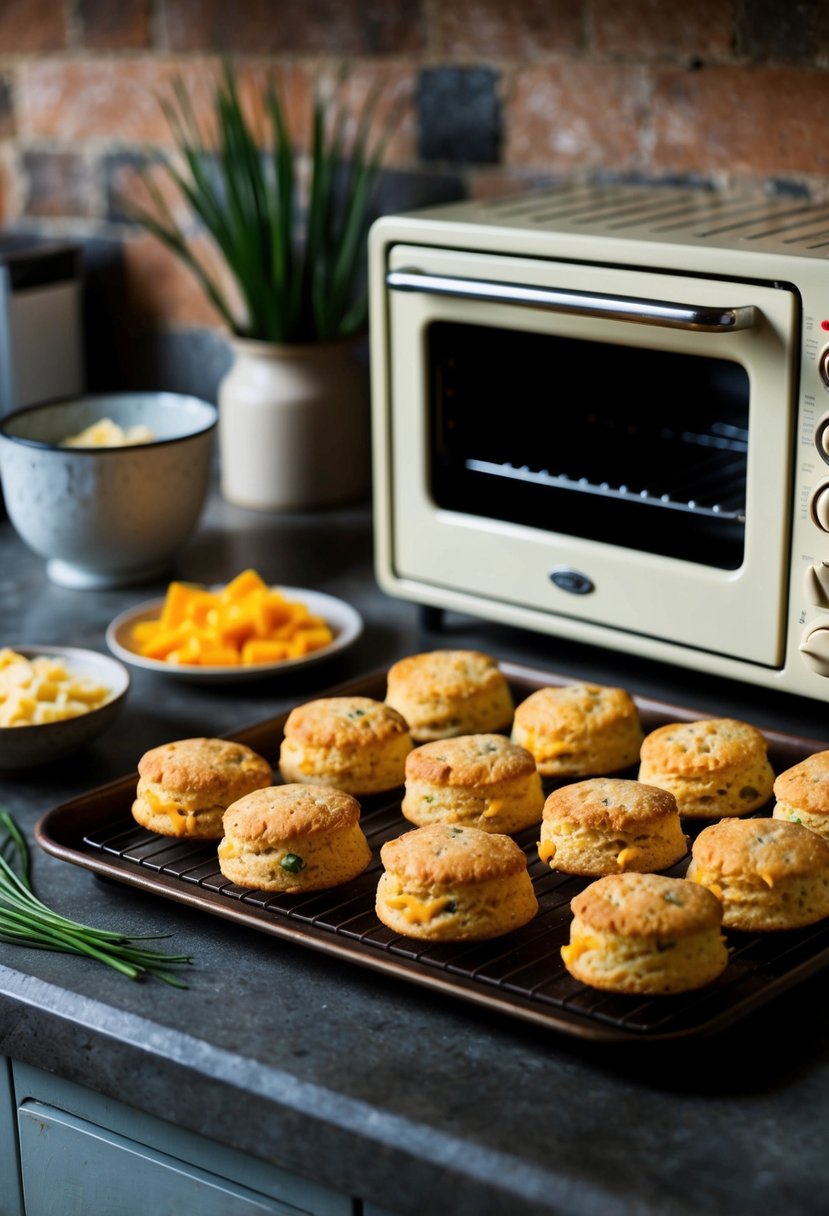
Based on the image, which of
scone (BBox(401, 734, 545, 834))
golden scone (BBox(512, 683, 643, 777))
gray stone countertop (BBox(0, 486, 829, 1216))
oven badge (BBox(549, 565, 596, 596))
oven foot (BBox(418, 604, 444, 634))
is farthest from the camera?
oven foot (BBox(418, 604, 444, 634))

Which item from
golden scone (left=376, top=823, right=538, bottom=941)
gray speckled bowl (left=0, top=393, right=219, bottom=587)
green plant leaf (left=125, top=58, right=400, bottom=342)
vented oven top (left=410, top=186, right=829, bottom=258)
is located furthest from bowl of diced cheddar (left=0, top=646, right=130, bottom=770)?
green plant leaf (left=125, top=58, right=400, bottom=342)

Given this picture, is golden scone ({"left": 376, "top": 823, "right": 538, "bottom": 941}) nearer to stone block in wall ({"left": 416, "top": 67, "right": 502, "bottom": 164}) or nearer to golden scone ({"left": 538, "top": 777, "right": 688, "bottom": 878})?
golden scone ({"left": 538, "top": 777, "right": 688, "bottom": 878})

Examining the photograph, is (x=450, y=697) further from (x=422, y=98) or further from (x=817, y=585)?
(x=422, y=98)

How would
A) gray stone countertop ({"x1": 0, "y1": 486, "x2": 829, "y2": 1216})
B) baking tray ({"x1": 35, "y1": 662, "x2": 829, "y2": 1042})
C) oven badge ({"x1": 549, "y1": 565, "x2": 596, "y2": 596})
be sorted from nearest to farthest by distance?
gray stone countertop ({"x1": 0, "y1": 486, "x2": 829, "y2": 1216})
baking tray ({"x1": 35, "y1": 662, "x2": 829, "y2": 1042})
oven badge ({"x1": 549, "y1": 565, "x2": 596, "y2": 596})

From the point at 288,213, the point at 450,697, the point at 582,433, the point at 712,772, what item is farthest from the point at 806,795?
the point at 288,213

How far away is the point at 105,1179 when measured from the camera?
3.51 feet

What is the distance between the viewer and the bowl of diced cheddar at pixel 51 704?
1343 mm

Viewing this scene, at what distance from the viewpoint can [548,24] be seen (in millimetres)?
1830

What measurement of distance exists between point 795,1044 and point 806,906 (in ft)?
0.34

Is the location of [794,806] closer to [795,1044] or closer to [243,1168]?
[795,1044]

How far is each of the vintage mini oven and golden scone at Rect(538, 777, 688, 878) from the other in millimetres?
245

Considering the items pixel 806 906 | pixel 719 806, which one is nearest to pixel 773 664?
pixel 719 806

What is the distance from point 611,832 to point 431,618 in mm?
591

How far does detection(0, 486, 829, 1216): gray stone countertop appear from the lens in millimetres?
861
